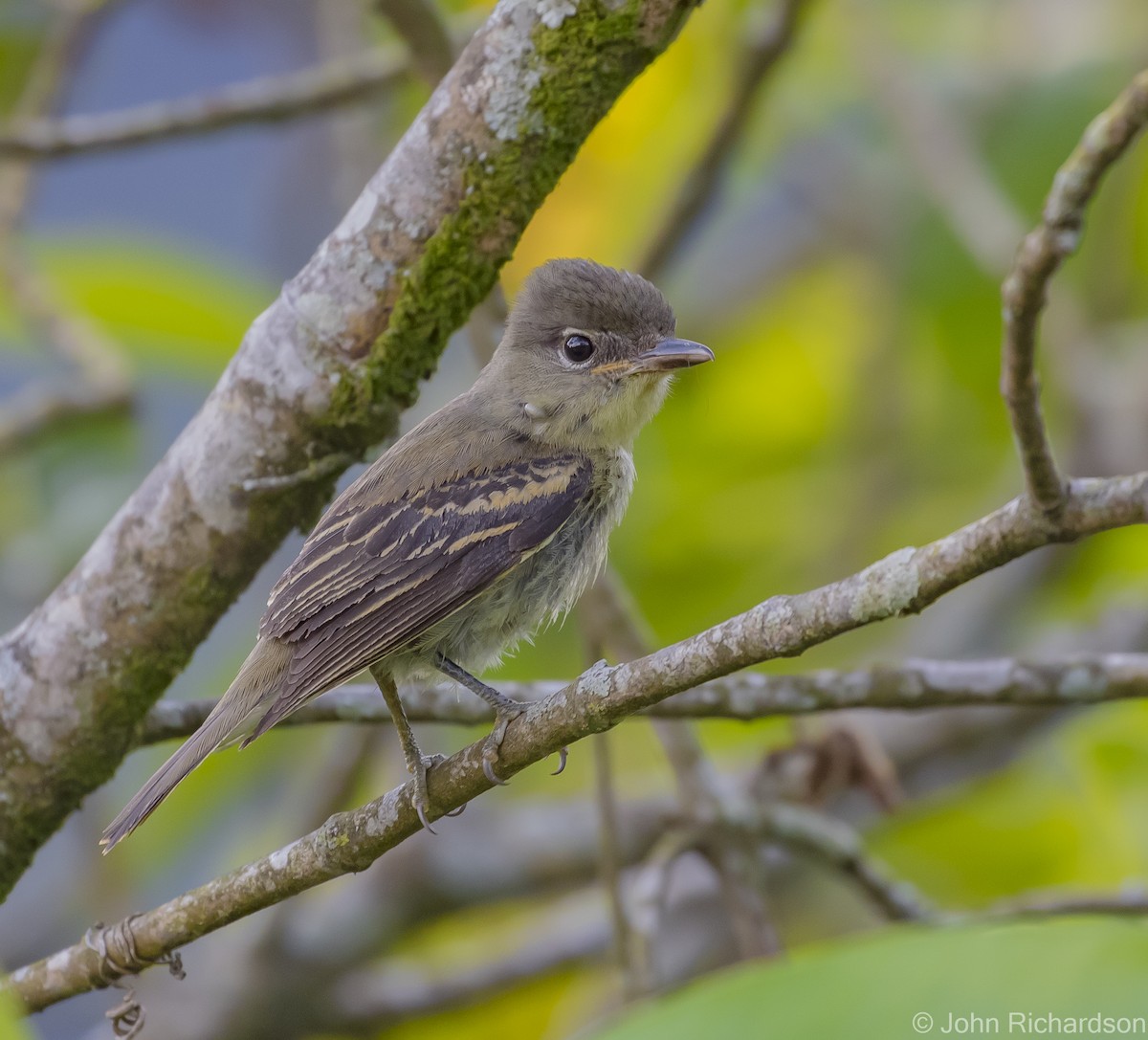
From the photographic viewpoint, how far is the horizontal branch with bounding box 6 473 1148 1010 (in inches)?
87.9

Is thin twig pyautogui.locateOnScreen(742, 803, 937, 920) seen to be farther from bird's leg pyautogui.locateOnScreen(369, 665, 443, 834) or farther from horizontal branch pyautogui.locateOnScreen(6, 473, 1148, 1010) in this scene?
horizontal branch pyautogui.locateOnScreen(6, 473, 1148, 1010)

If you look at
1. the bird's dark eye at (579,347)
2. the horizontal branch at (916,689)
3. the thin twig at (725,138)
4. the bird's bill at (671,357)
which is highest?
the thin twig at (725,138)

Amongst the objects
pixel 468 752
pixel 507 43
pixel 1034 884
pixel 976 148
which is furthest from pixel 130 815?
pixel 976 148

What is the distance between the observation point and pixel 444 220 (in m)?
3.08

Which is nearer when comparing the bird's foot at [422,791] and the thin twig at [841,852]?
the bird's foot at [422,791]

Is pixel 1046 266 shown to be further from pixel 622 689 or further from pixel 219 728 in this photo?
pixel 219 728

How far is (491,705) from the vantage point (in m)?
3.28

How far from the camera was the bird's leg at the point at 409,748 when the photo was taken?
→ 114 inches

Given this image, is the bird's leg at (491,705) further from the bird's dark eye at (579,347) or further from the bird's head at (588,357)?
the bird's dark eye at (579,347)

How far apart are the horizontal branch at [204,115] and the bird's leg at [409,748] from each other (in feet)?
6.60

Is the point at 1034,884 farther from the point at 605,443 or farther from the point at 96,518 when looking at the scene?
the point at 96,518

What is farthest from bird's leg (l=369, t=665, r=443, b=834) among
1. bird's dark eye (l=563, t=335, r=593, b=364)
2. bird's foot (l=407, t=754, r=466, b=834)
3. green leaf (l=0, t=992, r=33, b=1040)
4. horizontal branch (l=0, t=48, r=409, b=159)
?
horizontal branch (l=0, t=48, r=409, b=159)

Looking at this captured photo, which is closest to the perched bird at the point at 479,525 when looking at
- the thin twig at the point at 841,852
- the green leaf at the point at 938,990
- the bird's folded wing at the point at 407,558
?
the bird's folded wing at the point at 407,558

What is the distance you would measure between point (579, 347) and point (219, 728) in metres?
1.45
